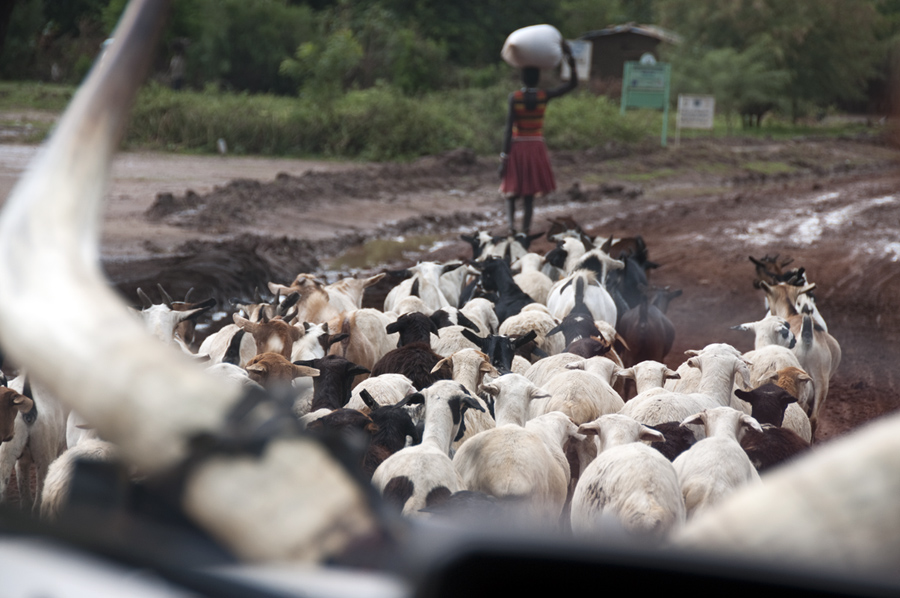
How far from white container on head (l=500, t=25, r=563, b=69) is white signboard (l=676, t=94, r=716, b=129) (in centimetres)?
1408

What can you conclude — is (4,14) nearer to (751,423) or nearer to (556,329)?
(556,329)

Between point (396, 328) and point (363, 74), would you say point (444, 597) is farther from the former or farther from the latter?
point (363, 74)

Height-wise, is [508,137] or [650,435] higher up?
[508,137]

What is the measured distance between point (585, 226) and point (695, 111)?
1101 cm

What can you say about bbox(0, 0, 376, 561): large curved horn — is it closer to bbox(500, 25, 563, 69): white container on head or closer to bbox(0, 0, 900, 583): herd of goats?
bbox(0, 0, 900, 583): herd of goats

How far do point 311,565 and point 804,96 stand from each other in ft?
113

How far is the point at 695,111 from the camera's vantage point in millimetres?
23266

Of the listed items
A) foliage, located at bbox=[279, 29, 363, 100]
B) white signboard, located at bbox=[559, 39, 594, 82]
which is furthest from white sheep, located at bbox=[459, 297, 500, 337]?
white signboard, located at bbox=[559, 39, 594, 82]

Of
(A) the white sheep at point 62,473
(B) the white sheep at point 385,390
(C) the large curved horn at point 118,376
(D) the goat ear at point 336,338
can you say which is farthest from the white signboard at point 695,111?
(C) the large curved horn at point 118,376

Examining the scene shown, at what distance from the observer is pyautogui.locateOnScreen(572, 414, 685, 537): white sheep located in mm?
3197

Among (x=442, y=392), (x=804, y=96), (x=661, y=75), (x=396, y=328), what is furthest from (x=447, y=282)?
(x=804, y=96)

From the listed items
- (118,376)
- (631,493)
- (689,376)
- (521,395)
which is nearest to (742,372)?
(689,376)

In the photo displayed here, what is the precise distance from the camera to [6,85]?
28.2m

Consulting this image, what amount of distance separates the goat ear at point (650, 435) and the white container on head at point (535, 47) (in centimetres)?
688
